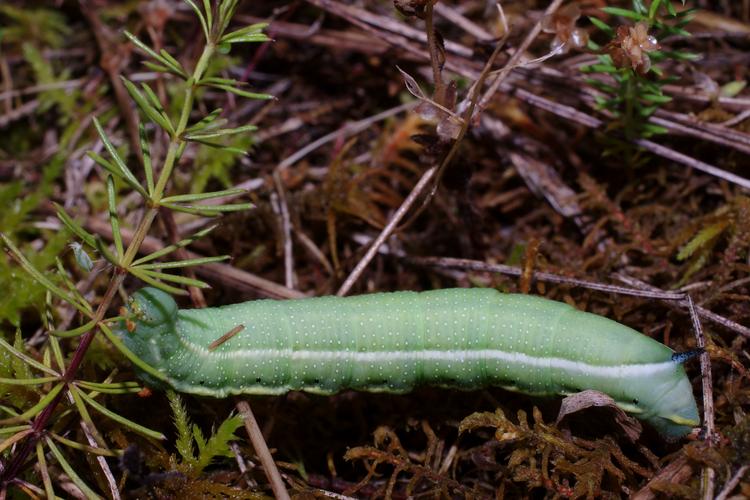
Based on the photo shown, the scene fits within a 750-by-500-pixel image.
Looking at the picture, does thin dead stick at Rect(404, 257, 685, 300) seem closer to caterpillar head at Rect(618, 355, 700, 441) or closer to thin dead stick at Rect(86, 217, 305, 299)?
caterpillar head at Rect(618, 355, 700, 441)


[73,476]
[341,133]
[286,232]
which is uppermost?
[341,133]

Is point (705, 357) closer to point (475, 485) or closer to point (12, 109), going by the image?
point (475, 485)

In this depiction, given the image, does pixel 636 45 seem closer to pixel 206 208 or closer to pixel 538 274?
pixel 538 274

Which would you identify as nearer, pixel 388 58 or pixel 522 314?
pixel 522 314

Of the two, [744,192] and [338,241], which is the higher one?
[744,192]

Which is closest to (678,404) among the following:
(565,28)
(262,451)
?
(262,451)

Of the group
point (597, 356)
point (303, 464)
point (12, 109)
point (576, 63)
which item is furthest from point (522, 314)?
point (12, 109)

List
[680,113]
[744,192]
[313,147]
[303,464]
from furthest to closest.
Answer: [313,147] → [680,113] → [744,192] → [303,464]

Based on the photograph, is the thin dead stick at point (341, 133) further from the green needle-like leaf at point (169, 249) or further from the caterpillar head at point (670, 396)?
the caterpillar head at point (670, 396)
